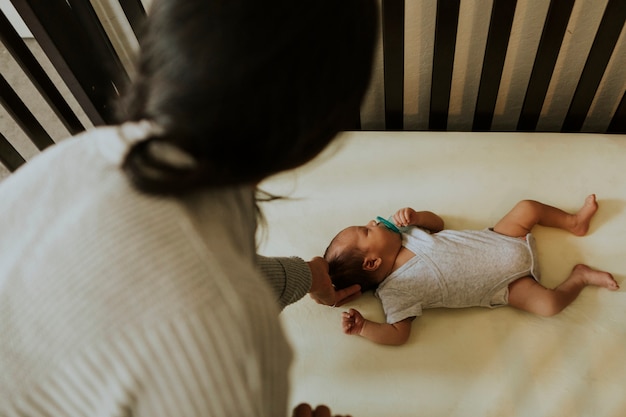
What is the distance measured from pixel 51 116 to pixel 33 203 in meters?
1.35

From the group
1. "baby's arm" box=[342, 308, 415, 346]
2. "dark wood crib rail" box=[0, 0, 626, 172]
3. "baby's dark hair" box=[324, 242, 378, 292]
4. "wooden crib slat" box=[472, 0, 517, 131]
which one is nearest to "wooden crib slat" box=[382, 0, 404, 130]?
"dark wood crib rail" box=[0, 0, 626, 172]

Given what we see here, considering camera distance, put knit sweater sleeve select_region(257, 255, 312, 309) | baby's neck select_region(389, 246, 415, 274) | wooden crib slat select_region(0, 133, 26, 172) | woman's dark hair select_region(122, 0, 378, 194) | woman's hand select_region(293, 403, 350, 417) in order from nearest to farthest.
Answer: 1. woman's dark hair select_region(122, 0, 378, 194)
2. woman's hand select_region(293, 403, 350, 417)
3. knit sweater sleeve select_region(257, 255, 312, 309)
4. baby's neck select_region(389, 246, 415, 274)
5. wooden crib slat select_region(0, 133, 26, 172)

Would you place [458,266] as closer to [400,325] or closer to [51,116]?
[400,325]

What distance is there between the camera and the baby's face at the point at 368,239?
112cm

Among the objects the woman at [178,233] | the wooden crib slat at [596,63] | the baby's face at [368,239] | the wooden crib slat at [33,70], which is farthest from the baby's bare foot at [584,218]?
the wooden crib slat at [33,70]

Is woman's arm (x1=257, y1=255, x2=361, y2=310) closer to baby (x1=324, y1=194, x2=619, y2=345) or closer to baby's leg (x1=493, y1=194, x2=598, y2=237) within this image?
baby (x1=324, y1=194, x2=619, y2=345)

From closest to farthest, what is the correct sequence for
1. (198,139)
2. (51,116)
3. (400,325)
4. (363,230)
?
(198,139)
(400,325)
(363,230)
(51,116)

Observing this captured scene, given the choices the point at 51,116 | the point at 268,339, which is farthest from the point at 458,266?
the point at 51,116

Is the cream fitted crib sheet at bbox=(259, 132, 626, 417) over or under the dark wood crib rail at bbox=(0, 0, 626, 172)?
under

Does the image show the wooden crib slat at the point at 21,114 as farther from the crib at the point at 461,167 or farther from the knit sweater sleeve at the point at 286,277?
the knit sweater sleeve at the point at 286,277

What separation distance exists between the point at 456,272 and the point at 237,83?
2.38 ft

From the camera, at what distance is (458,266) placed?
42.9 inches

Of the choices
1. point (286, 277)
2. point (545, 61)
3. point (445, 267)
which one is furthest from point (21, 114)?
point (545, 61)

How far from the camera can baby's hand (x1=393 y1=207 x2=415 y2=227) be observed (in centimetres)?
116
